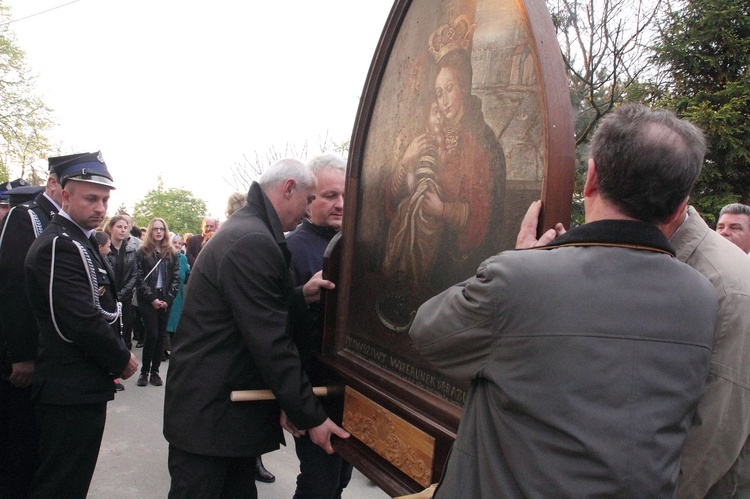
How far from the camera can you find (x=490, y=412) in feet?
4.40

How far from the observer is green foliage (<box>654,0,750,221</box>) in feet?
34.2

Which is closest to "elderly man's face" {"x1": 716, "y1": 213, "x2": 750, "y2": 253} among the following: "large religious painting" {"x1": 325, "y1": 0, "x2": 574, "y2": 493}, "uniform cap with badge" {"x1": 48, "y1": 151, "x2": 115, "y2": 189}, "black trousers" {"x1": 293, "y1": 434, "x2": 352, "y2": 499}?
"large religious painting" {"x1": 325, "y1": 0, "x2": 574, "y2": 493}

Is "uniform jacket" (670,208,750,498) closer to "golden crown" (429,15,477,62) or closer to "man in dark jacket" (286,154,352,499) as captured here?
"golden crown" (429,15,477,62)

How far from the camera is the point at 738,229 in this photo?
418 centimetres

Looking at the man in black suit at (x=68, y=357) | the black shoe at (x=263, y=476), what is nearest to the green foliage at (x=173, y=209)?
the black shoe at (x=263, y=476)

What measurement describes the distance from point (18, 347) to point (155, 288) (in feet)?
13.1

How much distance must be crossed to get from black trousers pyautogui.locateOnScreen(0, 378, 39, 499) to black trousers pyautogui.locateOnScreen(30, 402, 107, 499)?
0.55 meters

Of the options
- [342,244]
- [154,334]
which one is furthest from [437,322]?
[154,334]

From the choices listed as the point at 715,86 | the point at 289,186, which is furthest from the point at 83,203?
the point at 715,86

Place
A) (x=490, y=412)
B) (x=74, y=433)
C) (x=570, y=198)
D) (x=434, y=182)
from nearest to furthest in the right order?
(x=490, y=412) < (x=570, y=198) < (x=434, y=182) < (x=74, y=433)

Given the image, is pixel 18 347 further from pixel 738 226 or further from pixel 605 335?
pixel 738 226

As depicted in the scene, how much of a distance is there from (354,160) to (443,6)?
2.35 feet

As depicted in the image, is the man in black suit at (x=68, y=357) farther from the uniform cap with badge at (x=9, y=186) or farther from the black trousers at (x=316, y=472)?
the uniform cap with badge at (x=9, y=186)

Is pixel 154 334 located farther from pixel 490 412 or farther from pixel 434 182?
pixel 490 412
